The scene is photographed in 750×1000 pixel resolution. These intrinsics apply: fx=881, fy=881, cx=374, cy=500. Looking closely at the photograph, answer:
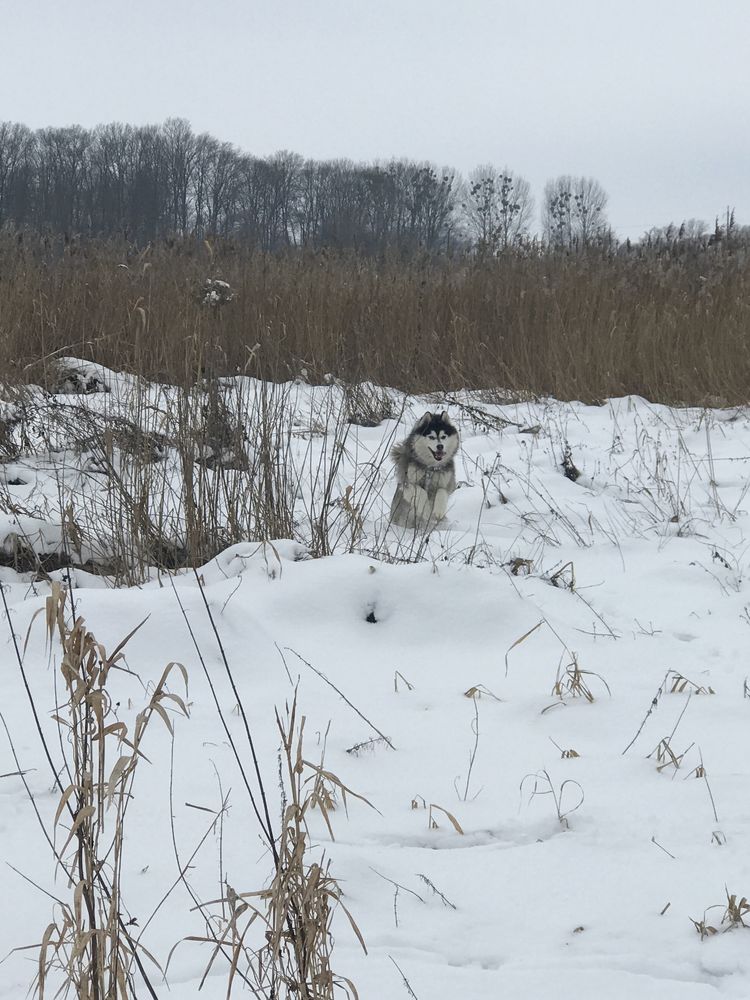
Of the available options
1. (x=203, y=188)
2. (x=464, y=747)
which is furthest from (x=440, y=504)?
(x=203, y=188)

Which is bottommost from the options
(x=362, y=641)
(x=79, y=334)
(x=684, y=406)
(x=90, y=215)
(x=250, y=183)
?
(x=362, y=641)

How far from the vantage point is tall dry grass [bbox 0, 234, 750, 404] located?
7340mm

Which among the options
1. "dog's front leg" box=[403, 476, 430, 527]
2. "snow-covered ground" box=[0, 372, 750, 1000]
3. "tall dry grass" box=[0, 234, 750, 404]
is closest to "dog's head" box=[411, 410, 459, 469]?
"dog's front leg" box=[403, 476, 430, 527]

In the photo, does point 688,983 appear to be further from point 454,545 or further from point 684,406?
point 684,406

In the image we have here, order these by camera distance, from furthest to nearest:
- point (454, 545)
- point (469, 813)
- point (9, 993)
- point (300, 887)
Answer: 1. point (454, 545)
2. point (469, 813)
3. point (9, 993)
4. point (300, 887)

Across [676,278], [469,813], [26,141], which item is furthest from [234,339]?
[26,141]

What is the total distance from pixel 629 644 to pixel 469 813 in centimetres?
128

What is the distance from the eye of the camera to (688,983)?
161 cm

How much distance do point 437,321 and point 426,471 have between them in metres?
3.74

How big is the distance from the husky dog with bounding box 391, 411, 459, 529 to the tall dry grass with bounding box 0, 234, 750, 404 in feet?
4.88

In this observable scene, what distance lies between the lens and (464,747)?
256cm

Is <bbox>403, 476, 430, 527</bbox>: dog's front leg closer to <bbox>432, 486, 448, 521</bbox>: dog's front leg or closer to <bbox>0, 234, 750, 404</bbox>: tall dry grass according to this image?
<bbox>432, 486, 448, 521</bbox>: dog's front leg

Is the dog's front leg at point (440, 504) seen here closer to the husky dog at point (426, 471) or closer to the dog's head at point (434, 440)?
the husky dog at point (426, 471)

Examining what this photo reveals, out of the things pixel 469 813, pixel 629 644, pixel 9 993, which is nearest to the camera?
pixel 9 993
